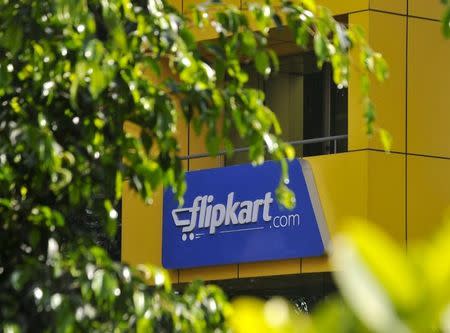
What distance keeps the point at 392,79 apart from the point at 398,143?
3.24ft

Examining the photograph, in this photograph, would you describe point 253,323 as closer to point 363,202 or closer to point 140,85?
point 140,85

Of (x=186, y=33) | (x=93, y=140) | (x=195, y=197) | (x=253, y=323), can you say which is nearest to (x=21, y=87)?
(x=93, y=140)

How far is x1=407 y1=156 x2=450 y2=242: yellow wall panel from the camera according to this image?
64.9ft

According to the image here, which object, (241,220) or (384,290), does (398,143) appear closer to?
(241,220)

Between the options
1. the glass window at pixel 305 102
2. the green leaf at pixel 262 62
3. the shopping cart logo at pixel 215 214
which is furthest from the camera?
the glass window at pixel 305 102

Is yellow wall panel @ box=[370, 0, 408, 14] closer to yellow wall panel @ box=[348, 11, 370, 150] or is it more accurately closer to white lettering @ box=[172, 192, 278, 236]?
yellow wall panel @ box=[348, 11, 370, 150]

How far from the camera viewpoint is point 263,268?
20.6m

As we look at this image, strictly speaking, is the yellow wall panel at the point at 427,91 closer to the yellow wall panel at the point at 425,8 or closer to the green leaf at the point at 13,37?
the yellow wall panel at the point at 425,8

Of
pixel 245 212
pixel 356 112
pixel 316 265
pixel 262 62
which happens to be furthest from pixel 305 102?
pixel 262 62

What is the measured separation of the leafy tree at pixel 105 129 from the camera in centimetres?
561

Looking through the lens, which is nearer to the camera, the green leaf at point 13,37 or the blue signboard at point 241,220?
the green leaf at point 13,37

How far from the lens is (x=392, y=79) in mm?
19797

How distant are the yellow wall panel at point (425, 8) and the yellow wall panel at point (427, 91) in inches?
4.6

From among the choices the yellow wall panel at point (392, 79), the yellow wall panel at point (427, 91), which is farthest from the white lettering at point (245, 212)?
the yellow wall panel at point (427, 91)
